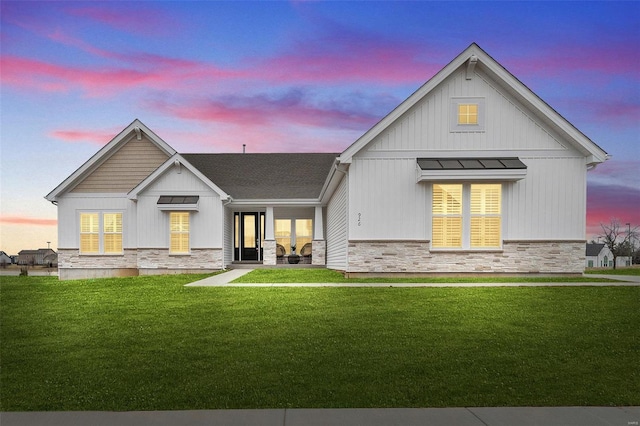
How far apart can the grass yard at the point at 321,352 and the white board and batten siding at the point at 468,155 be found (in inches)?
186

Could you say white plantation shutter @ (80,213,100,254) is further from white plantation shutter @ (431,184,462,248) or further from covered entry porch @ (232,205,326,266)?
white plantation shutter @ (431,184,462,248)

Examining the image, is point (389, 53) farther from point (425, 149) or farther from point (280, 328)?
point (280, 328)

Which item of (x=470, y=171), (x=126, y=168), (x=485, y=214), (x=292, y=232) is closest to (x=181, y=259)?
(x=126, y=168)

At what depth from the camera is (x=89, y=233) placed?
21.1 meters

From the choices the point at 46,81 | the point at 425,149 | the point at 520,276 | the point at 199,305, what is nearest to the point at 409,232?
the point at 425,149

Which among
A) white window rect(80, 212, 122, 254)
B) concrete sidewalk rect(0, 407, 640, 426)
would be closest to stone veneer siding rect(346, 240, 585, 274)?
concrete sidewalk rect(0, 407, 640, 426)

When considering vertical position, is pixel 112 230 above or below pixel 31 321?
above

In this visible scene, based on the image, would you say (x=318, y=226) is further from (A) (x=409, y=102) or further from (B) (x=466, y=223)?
(A) (x=409, y=102)

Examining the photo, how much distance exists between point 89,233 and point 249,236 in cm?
781

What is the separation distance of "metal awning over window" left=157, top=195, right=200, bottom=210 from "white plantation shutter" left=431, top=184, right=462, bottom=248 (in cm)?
1035

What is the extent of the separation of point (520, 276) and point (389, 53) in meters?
9.76

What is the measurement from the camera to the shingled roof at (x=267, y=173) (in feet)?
75.4

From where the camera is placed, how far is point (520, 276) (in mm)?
15719

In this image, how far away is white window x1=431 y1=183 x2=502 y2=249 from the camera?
15594mm
